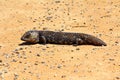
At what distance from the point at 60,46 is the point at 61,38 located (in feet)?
1.35

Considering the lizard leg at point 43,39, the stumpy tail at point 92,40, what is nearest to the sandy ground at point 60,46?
the stumpy tail at point 92,40

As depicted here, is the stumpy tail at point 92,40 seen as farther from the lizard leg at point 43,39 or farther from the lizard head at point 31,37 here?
the lizard head at point 31,37

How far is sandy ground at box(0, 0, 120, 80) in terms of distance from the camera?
11.4 meters

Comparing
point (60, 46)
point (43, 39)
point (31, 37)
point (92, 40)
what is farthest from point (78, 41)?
point (31, 37)

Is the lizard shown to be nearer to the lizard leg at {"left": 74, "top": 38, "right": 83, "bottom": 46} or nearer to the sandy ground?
the lizard leg at {"left": 74, "top": 38, "right": 83, "bottom": 46}

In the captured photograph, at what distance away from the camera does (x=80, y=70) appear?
11406mm

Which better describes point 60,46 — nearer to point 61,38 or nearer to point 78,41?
point 61,38

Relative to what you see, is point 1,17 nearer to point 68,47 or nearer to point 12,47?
point 12,47

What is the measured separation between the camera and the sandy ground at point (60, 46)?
11.4 m

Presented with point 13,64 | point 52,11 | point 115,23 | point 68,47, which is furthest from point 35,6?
point 13,64

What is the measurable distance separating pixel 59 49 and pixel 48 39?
1167 millimetres

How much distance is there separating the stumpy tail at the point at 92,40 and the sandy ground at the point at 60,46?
8.2 inches

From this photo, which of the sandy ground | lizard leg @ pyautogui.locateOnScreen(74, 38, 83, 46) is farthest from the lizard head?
lizard leg @ pyautogui.locateOnScreen(74, 38, 83, 46)

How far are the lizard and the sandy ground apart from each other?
258 mm
